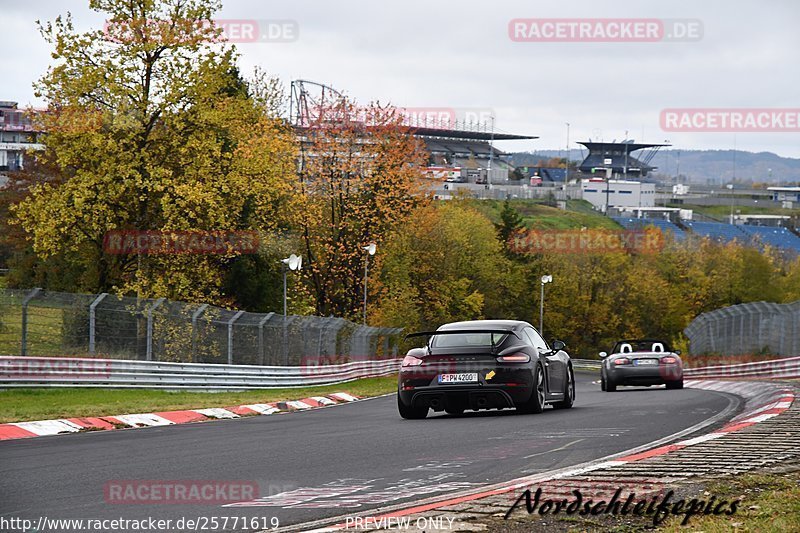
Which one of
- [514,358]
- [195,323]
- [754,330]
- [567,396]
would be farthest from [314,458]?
[754,330]

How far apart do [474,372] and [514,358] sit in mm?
576

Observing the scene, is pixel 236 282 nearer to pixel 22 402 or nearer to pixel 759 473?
pixel 22 402

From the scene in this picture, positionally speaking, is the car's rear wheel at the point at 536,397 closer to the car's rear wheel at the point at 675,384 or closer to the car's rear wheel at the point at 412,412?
the car's rear wheel at the point at 412,412

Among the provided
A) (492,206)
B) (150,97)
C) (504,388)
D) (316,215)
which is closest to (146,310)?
(504,388)

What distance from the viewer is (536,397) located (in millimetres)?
15984

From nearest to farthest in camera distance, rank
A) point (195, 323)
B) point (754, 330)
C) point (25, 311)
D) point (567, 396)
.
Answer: point (567, 396)
point (25, 311)
point (195, 323)
point (754, 330)

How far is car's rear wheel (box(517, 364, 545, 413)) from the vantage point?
52.2ft

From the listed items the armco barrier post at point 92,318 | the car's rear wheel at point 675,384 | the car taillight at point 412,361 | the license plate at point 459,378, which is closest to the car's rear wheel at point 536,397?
the license plate at point 459,378

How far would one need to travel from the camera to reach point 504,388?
1557 centimetres

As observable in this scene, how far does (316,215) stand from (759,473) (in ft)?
144

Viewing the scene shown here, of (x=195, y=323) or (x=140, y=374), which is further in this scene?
(x=195, y=323)

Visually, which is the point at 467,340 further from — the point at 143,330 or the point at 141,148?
the point at 141,148

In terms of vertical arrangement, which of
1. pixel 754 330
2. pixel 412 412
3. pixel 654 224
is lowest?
pixel 412 412

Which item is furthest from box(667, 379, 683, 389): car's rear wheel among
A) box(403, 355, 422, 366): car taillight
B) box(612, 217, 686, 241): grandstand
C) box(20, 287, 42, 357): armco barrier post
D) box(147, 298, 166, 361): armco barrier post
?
box(612, 217, 686, 241): grandstand
